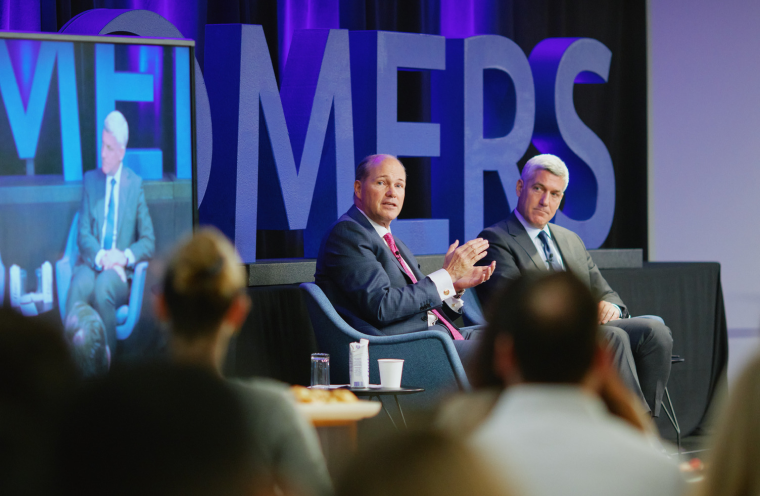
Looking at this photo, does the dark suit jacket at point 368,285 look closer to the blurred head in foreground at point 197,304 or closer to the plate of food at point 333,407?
the plate of food at point 333,407

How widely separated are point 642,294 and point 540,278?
401 cm

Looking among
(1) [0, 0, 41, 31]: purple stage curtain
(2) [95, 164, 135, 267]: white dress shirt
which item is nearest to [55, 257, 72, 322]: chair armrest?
(2) [95, 164, 135, 267]: white dress shirt

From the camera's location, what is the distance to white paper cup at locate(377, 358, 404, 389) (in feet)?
9.77

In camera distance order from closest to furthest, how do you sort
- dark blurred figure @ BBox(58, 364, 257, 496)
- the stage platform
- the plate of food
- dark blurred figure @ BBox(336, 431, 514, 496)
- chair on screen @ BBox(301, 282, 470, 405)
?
dark blurred figure @ BBox(336, 431, 514, 496)
dark blurred figure @ BBox(58, 364, 257, 496)
the plate of food
chair on screen @ BBox(301, 282, 470, 405)
the stage platform

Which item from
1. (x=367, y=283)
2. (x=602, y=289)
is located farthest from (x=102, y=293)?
(x=602, y=289)

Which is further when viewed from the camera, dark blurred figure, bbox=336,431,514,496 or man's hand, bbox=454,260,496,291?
man's hand, bbox=454,260,496,291

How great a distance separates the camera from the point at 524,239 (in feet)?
13.0

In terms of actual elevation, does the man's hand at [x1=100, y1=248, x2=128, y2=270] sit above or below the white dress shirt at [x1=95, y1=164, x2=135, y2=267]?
below

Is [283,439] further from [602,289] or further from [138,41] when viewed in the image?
[602,289]

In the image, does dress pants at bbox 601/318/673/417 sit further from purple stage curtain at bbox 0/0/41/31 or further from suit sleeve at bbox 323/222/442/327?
purple stage curtain at bbox 0/0/41/31

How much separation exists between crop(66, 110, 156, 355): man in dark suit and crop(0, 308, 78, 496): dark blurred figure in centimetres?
209

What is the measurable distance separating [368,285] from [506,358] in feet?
7.29

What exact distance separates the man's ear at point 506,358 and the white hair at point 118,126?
2141 millimetres

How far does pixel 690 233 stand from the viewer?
622 cm
